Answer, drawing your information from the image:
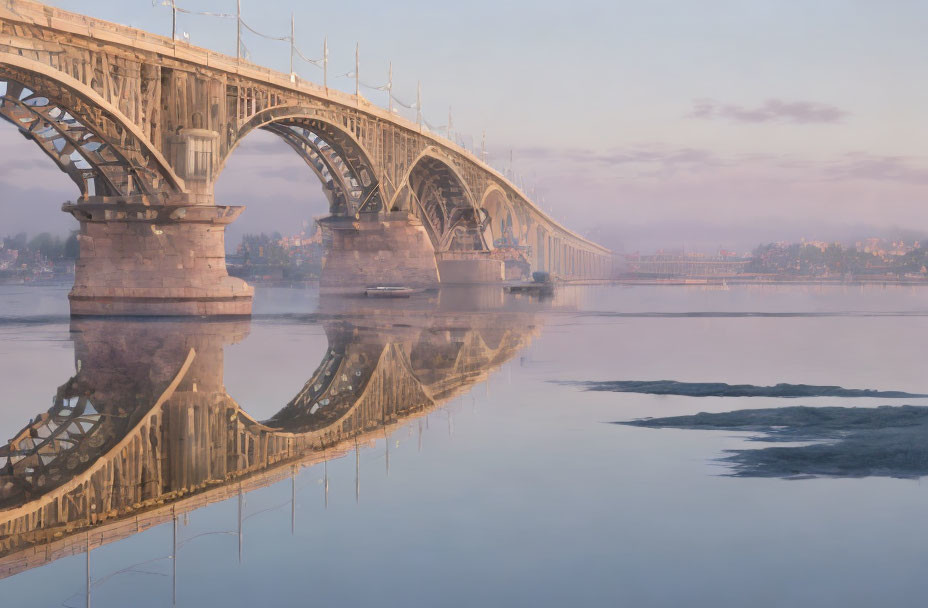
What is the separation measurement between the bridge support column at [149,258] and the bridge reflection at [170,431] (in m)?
12.7

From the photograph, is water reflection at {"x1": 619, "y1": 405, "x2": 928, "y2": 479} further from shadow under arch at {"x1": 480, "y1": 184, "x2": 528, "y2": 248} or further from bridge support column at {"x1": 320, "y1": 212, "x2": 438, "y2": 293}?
shadow under arch at {"x1": 480, "y1": 184, "x2": 528, "y2": 248}

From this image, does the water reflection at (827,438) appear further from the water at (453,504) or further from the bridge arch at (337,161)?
the bridge arch at (337,161)

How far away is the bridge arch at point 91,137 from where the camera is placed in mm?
38219

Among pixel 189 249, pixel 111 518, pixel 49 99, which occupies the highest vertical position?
pixel 49 99

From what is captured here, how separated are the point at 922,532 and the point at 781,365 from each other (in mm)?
16006

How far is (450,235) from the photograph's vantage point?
402ft

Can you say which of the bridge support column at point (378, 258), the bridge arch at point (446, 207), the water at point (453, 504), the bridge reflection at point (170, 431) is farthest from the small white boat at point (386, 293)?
the water at point (453, 504)

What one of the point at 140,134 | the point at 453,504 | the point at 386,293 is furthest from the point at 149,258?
the point at 453,504

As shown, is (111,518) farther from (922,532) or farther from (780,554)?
(922,532)

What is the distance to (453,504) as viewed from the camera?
30.2 feet

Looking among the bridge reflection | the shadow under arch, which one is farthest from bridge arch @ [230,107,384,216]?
the shadow under arch

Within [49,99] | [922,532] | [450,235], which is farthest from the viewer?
[450,235]

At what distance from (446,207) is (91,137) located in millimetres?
74734

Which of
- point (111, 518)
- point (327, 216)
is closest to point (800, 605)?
point (111, 518)
